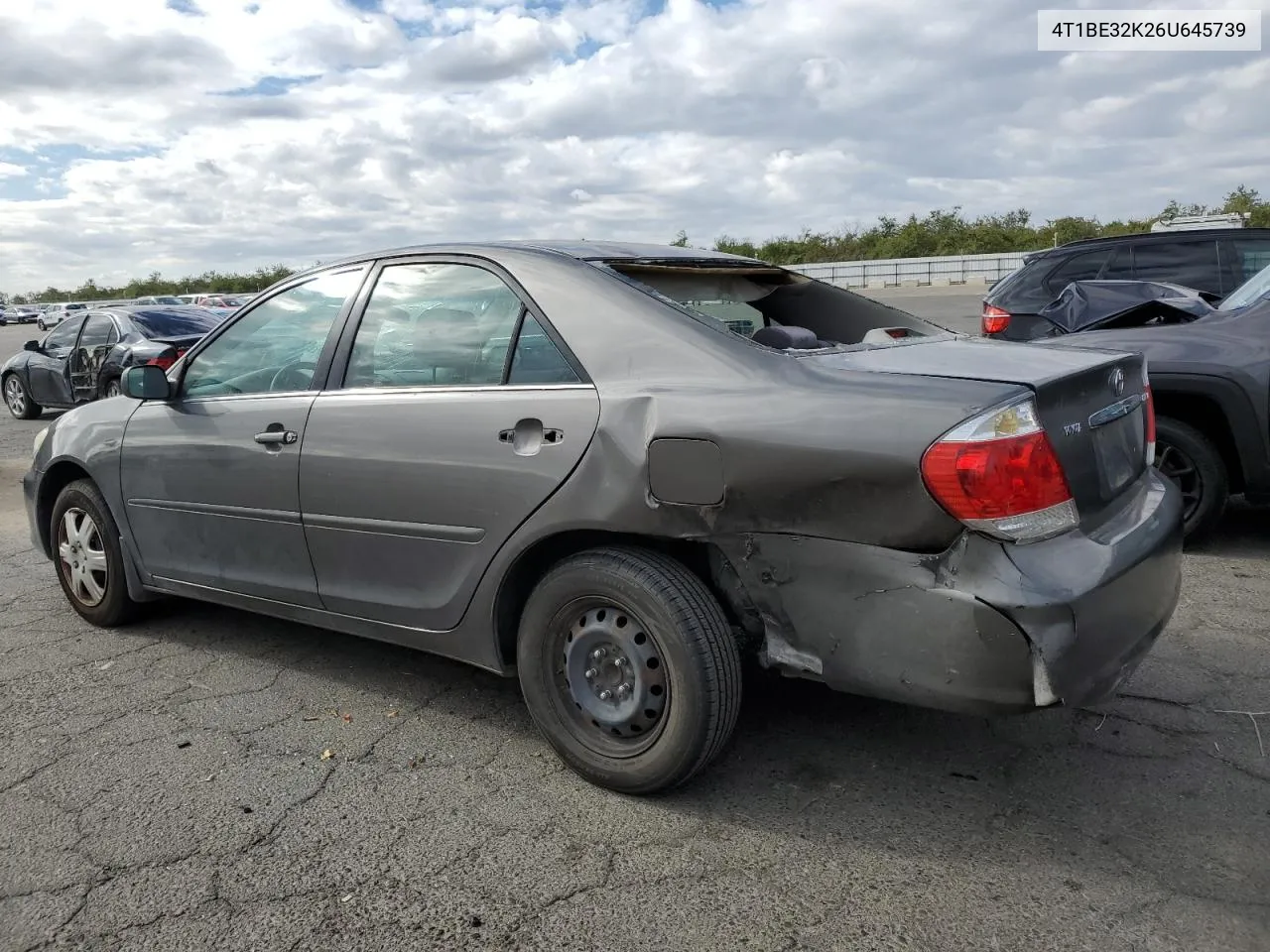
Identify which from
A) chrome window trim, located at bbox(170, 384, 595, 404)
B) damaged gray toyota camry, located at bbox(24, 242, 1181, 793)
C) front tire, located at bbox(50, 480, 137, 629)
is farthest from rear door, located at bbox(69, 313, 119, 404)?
chrome window trim, located at bbox(170, 384, 595, 404)

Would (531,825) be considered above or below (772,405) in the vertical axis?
below

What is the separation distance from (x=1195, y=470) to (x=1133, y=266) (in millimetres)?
3520

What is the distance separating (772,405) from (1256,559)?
3711 mm

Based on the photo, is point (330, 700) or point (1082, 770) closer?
point (1082, 770)

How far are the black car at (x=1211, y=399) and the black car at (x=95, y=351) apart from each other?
10.0 meters

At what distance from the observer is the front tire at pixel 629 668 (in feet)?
8.79

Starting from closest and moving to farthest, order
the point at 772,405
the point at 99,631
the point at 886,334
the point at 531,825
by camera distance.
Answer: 1. the point at 772,405
2. the point at 531,825
3. the point at 886,334
4. the point at 99,631

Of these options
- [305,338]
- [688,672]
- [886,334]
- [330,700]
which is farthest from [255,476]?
[886,334]

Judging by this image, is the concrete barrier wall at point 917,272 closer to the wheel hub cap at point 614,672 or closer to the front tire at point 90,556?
the front tire at point 90,556

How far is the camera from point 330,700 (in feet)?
12.1

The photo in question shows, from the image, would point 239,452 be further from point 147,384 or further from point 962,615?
point 962,615

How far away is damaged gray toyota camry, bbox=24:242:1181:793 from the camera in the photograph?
2.42 m

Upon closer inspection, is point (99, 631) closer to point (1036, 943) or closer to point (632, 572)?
point (632, 572)

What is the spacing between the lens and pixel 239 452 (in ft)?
12.1
